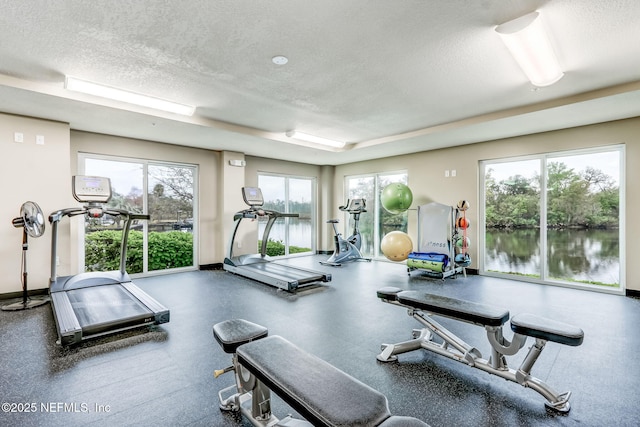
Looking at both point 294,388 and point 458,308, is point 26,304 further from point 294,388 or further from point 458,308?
point 458,308

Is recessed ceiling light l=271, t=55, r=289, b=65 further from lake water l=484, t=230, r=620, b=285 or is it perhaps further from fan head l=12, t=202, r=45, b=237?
lake water l=484, t=230, r=620, b=285

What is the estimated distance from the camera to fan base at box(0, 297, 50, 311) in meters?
3.89

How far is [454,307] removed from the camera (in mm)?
2428

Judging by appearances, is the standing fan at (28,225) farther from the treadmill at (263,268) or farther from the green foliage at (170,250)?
the treadmill at (263,268)

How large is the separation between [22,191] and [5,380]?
321 cm

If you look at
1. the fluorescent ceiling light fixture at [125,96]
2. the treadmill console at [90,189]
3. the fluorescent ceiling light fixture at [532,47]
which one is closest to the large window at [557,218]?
the fluorescent ceiling light fixture at [532,47]

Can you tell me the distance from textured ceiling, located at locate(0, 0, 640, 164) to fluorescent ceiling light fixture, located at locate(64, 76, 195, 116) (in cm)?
12

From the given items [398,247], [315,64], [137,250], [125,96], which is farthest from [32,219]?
[398,247]

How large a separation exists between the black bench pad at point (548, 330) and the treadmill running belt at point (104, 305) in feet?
11.4

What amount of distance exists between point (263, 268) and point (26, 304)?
334 centimetres

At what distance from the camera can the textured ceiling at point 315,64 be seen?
2.34 meters

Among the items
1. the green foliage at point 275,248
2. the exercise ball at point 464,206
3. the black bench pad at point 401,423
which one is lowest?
the green foliage at point 275,248

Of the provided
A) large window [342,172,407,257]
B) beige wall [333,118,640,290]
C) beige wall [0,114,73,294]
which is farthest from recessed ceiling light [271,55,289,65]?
large window [342,172,407,257]

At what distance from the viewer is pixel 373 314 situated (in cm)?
379
